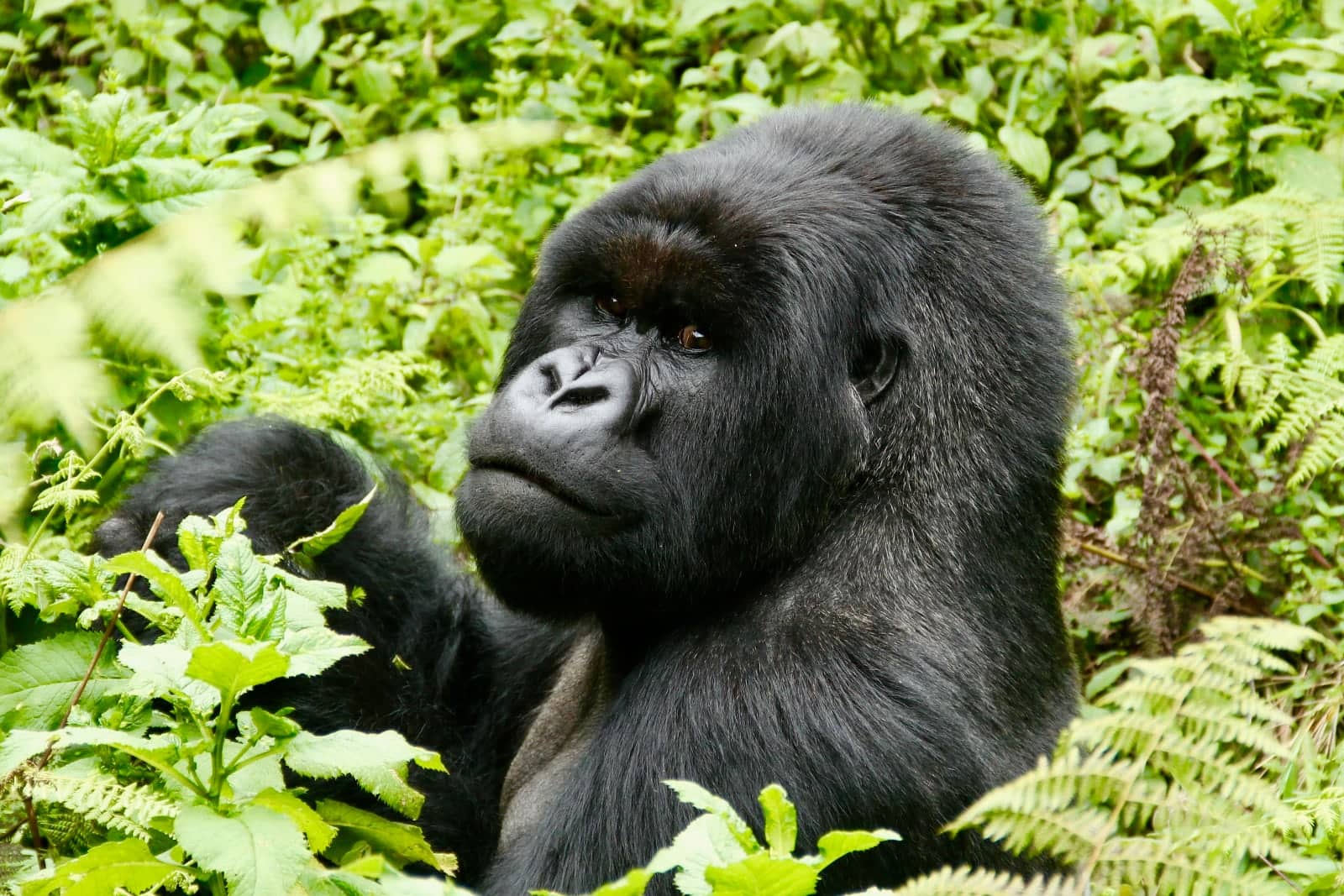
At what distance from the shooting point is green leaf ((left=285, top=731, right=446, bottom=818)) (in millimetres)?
2268

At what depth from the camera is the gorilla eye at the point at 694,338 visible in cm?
328

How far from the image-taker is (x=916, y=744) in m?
2.96

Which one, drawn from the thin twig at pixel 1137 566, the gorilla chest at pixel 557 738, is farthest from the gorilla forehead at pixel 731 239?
the thin twig at pixel 1137 566

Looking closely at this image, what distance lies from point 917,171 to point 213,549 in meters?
1.81

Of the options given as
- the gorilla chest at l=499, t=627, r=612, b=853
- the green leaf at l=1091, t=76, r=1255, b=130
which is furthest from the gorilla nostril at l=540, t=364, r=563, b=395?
the green leaf at l=1091, t=76, r=1255, b=130

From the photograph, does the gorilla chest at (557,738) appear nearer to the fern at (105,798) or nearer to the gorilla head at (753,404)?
the gorilla head at (753,404)

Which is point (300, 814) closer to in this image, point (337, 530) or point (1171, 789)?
point (337, 530)

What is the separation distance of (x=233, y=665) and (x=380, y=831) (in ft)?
2.11

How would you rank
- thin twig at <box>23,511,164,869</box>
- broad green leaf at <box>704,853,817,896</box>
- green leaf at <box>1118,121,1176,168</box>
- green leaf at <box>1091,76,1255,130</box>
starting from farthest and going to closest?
green leaf at <box>1118,121,1176,168</box>
green leaf at <box>1091,76,1255,130</box>
thin twig at <box>23,511,164,869</box>
broad green leaf at <box>704,853,817,896</box>

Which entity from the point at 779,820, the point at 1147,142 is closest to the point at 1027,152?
the point at 1147,142

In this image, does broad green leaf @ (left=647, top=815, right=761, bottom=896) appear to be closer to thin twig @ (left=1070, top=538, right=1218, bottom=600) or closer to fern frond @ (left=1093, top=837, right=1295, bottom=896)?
fern frond @ (left=1093, top=837, right=1295, bottom=896)

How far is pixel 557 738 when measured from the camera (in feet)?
12.3

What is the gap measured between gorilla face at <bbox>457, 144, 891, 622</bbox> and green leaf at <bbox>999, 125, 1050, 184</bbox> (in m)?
2.64

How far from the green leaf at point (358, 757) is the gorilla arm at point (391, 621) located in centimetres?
121
